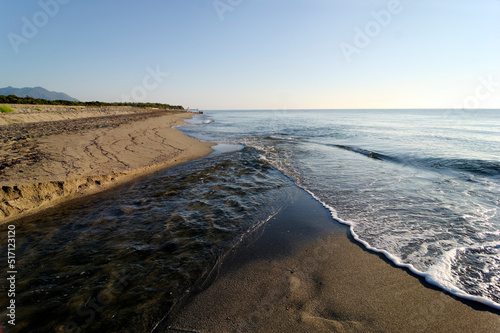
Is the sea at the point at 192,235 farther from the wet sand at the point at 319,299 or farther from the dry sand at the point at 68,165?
the dry sand at the point at 68,165

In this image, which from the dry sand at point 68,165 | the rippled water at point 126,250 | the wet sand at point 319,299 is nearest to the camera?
the wet sand at point 319,299

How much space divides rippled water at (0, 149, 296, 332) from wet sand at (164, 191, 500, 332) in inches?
18.2

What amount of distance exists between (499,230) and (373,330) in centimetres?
517

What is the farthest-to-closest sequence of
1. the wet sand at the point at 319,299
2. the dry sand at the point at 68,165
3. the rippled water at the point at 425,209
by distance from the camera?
the dry sand at the point at 68,165 < the rippled water at the point at 425,209 < the wet sand at the point at 319,299

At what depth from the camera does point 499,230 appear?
16.6 feet

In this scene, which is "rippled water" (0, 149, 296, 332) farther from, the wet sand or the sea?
the wet sand

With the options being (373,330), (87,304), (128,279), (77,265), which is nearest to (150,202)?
(77,265)

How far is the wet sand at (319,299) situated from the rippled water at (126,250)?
46 centimetres

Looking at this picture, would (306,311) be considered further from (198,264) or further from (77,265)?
(77,265)

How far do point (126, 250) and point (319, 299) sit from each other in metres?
3.47

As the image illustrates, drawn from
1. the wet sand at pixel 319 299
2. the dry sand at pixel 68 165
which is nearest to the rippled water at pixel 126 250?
the wet sand at pixel 319 299

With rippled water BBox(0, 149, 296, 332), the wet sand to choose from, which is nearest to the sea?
rippled water BBox(0, 149, 296, 332)

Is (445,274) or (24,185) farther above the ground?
(24,185)

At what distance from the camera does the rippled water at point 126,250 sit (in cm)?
271
